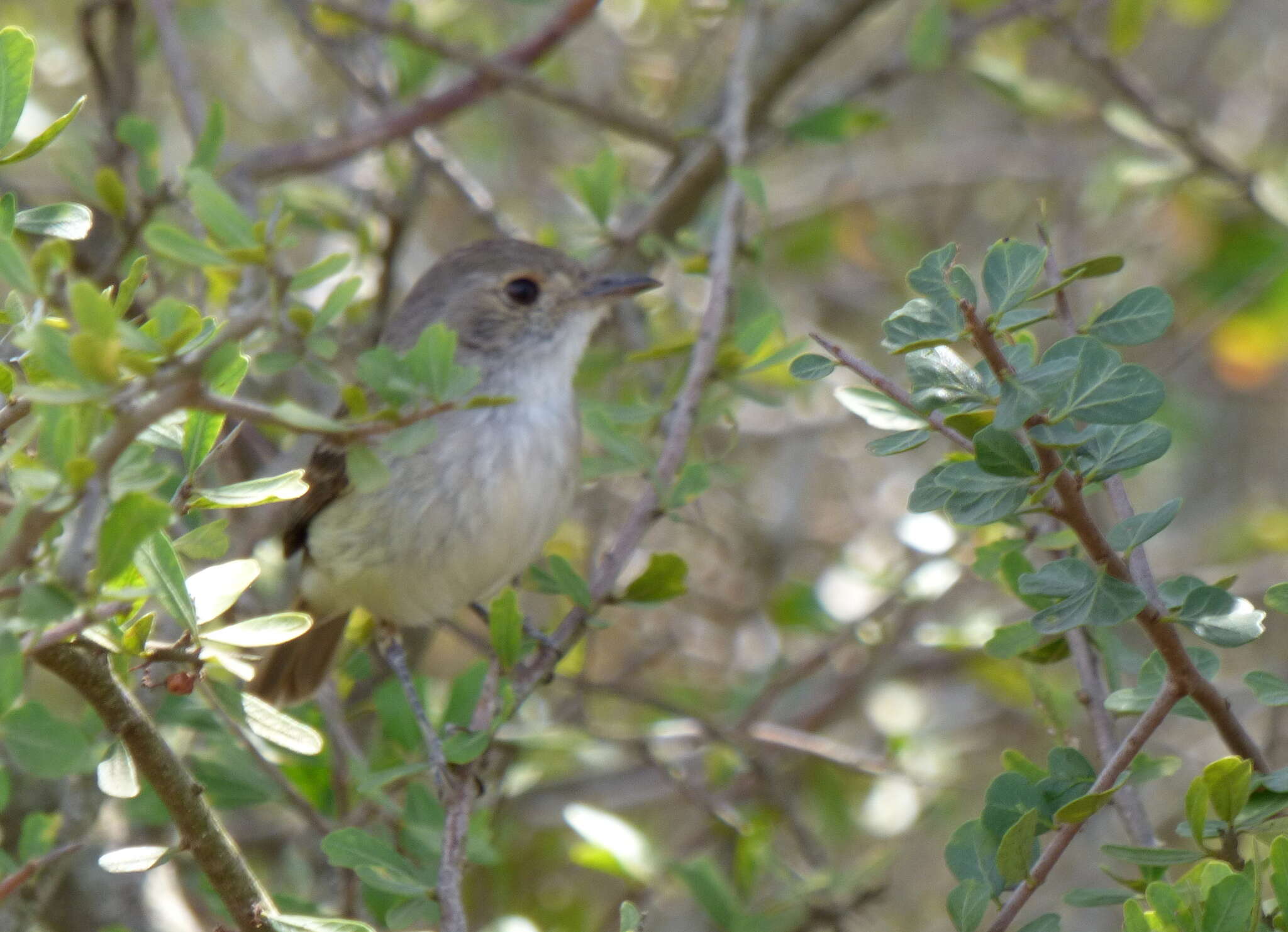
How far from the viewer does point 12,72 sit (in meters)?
2.23

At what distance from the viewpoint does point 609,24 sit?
22.5ft

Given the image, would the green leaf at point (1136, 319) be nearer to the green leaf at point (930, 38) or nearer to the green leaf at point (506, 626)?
the green leaf at point (506, 626)

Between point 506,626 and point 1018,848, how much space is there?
1282 mm

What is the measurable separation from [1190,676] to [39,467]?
1649 mm

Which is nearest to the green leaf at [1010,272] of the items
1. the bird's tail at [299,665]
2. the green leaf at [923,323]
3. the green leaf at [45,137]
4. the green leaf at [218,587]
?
the green leaf at [923,323]

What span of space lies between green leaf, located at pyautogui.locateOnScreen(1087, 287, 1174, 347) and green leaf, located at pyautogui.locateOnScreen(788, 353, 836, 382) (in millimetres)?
422

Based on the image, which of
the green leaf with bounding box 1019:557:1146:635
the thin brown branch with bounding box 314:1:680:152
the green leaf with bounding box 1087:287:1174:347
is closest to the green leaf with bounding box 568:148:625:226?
the thin brown branch with bounding box 314:1:680:152

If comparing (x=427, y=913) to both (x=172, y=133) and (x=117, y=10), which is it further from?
(x=172, y=133)

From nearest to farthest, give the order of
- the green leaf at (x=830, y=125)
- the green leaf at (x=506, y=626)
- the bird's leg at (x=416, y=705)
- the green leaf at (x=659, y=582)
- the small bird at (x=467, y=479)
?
the green leaf at (x=506, y=626) → the bird's leg at (x=416, y=705) → the green leaf at (x=659, y=582) → the small bird at (x=467, y=479) → the green leaf at (x=830, y=125)

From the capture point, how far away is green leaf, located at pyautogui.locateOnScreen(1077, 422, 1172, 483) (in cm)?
206

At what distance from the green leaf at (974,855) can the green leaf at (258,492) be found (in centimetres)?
121

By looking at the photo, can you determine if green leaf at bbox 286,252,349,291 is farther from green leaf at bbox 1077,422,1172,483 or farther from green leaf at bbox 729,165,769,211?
green leaf at bbox 729,165,769,211

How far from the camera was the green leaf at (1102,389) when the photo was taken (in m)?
1.97

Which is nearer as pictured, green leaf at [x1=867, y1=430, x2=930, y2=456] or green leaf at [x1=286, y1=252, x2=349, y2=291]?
green leaf at [x1=867, y1=430, x2=930, y2=456]
